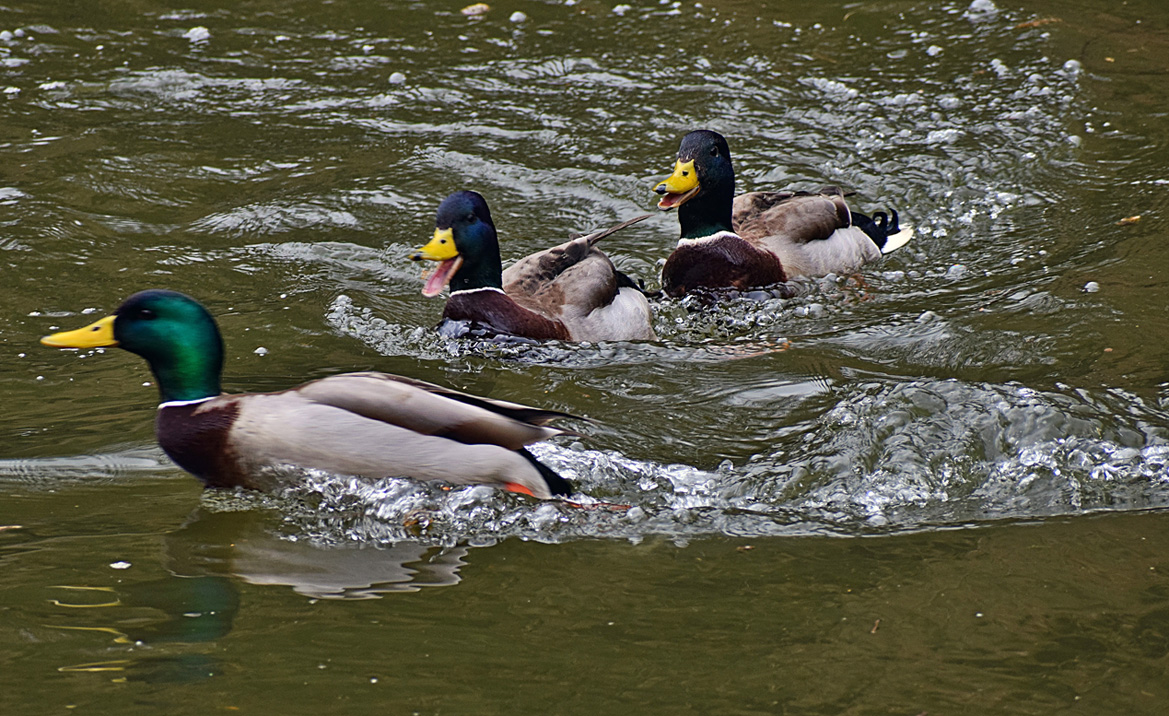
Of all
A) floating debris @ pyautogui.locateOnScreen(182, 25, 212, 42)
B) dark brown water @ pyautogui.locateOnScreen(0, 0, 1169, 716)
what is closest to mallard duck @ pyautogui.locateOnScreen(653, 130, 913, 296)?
dark brown water @ pyautogui.locateOnScreen(0, 0, 1169, 716)

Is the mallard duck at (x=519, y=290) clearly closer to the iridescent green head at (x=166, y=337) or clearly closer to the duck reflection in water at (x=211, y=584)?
the iridescent green head at (x=166, y=337)

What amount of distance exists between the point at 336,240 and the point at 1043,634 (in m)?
5.08

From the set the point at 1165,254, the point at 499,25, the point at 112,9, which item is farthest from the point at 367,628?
the point at 112,9

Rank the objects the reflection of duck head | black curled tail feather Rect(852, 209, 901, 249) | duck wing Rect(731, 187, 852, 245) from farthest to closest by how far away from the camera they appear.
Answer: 1. black curled tail feather Rect(852, 209, 901, 249)
2. duck wing Rect(731, 187, 852, 245)
3. the reflection of duck head

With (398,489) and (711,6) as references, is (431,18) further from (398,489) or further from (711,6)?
(398,489)

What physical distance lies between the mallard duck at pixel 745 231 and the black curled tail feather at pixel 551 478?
2.56 m

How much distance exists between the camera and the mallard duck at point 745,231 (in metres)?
6.58

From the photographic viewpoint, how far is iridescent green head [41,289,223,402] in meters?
4.21

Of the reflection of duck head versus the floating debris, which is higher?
the floating debris

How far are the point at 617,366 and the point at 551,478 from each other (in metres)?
1.48

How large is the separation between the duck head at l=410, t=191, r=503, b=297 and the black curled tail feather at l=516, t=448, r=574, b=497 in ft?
5.61

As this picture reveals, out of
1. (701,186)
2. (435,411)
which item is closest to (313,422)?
(435,411)

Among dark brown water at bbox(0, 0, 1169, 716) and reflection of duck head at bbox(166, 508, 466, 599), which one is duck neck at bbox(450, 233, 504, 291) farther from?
reflection of duck head at bbox(166, 508, 466, 599)

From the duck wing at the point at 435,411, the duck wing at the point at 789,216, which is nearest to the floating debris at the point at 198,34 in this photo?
the duck wing at the point at 789,216
